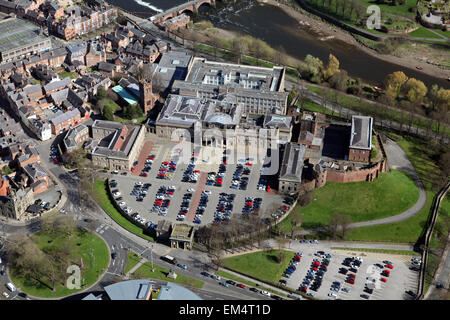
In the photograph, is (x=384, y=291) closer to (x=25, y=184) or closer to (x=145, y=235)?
(x=145, y=235)

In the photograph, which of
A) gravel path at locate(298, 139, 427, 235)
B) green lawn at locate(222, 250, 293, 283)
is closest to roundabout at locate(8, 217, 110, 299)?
green lawn at locate(222, 250, 293, 283)

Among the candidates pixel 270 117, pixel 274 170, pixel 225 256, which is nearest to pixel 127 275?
pixel 225 256

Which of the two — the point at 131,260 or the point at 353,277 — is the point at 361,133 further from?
the point at 131,260

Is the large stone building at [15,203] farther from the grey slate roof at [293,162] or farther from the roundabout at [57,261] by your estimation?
the grey slate roof at [293,162]

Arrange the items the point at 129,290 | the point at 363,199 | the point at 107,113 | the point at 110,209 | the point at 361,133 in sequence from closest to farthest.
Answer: the point at 129,290
the point at 110,209
the point at 363,199
the point at 361,133
the point at 107,113

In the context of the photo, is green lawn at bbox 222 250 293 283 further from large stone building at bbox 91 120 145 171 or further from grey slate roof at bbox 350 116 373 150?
large stone building at bbox 91 120 145 171

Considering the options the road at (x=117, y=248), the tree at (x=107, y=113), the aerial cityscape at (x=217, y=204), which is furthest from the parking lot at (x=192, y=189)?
the tree at (x=107, y=113)

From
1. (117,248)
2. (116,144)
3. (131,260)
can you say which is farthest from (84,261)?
(116,144)
